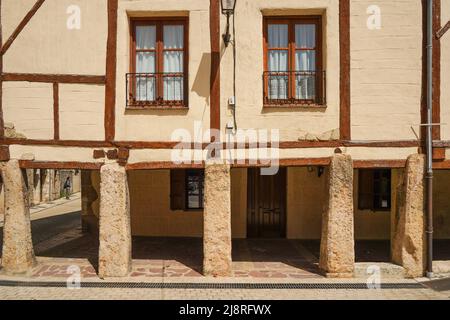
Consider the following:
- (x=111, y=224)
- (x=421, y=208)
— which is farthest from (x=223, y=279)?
(x=421, y=208)

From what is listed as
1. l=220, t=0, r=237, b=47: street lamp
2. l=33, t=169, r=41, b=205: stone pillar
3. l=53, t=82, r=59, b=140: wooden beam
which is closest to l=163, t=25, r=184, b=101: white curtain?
l=220, t=0, r=237, b=47: street lamp

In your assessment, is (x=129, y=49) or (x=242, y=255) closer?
(x=129, y=49)

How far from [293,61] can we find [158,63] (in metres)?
2.91

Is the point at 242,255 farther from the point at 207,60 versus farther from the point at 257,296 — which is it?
the point at 207,60

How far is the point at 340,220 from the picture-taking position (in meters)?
6.80

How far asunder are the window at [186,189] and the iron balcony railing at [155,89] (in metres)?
3.83

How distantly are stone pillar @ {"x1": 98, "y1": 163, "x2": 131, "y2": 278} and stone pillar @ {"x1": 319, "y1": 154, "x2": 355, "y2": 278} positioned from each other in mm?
4367

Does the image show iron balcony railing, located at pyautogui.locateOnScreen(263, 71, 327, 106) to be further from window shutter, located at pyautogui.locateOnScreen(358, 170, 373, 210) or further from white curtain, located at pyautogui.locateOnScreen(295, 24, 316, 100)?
window shutter, located at pyautogui.locateOnScreen(358, 170, 373, 210)

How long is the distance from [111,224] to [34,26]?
4.51 metres

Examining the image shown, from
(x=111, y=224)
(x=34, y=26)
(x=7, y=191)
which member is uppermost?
(x=34, y=26)

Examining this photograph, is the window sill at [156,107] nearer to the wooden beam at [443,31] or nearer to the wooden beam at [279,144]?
the wooden beam at [279,144]

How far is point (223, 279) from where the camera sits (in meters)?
6.78

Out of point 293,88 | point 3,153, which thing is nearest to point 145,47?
point 293,88

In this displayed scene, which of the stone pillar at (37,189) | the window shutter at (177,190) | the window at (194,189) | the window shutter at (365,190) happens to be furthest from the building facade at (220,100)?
the stone pillar at (37,189)
